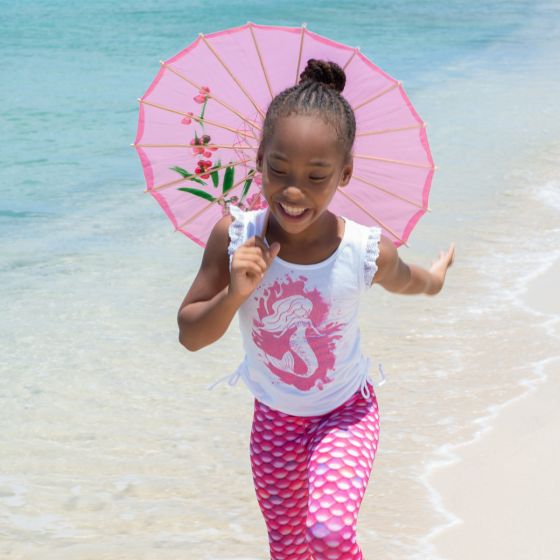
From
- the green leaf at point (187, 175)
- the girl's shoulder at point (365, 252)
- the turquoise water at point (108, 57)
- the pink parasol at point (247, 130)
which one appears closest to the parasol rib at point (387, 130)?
the pink parasol at point (247, 130)

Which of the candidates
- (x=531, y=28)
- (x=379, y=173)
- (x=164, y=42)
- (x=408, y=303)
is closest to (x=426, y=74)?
(x=164, y=42)

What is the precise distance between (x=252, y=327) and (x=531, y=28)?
21.1m

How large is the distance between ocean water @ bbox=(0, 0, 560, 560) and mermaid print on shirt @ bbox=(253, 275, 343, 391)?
1122 millimetres

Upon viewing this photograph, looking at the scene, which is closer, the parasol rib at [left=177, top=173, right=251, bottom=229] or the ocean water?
the parasol rib at [left=177, top=173, right=251, bottom=229]

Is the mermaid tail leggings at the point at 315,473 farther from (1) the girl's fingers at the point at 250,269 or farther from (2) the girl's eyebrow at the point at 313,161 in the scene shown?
(2) the girl's eyebrow at the point at 313,161

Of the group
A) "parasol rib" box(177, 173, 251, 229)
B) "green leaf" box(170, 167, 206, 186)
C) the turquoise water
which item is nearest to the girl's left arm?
"parasol rib" box(177, 173, 251, 229)

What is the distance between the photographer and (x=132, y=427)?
183 inches

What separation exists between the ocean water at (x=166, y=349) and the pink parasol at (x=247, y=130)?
128 centimetres

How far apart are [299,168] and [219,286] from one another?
405 millimetres

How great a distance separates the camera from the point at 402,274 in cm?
284

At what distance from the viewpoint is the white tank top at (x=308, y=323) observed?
2670mm

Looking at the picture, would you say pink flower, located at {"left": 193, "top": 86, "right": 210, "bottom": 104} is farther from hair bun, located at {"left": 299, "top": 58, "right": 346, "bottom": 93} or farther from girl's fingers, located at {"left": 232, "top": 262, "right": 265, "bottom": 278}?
girl's fingers, located at {"left": 232, "top": 262, "right": 265, "bottom": 278}

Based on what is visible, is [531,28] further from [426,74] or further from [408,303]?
[408,303]

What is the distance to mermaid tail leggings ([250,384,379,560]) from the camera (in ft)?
8.09
